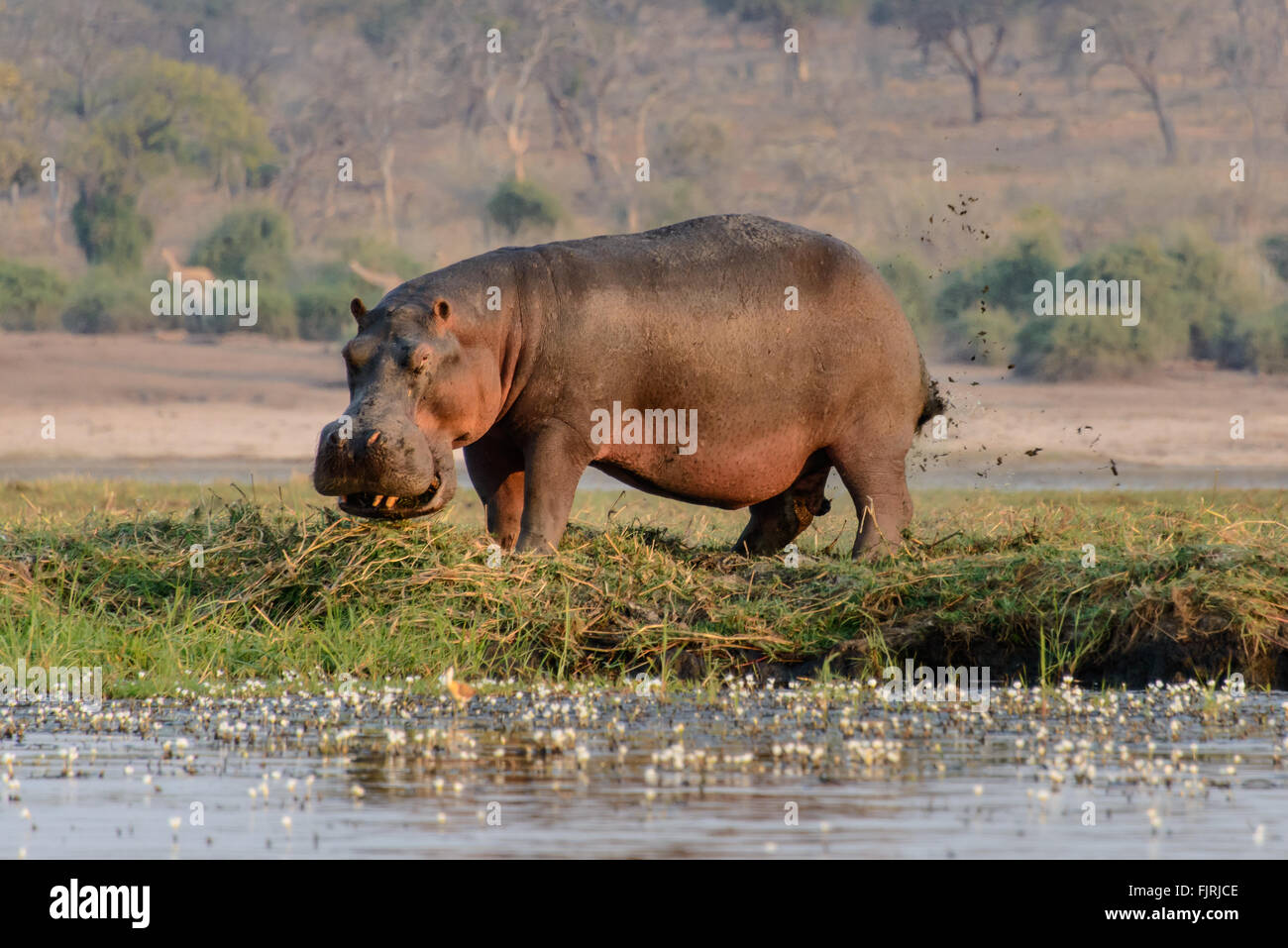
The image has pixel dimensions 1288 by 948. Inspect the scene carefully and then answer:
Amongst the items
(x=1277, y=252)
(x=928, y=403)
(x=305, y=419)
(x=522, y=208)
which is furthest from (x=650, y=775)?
(x=522, y=208)

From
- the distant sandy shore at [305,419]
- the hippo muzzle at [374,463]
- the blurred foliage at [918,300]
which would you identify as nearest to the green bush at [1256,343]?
the distant sandy shore at [305,419]

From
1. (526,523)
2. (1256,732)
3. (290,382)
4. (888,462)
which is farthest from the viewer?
(290,382)

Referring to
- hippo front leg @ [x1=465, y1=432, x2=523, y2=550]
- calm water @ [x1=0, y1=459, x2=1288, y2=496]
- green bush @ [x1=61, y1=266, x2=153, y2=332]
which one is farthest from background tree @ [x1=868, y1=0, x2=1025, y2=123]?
hippo front leg @ [x1=465, y1=432, x2=523, y2=550]

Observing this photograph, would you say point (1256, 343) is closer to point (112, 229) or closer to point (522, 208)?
point (522, 208)

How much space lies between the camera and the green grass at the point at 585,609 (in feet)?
30.3

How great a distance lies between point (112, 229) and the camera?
36.0 meters

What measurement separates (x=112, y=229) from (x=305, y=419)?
1301cm

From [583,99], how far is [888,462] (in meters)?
34.0

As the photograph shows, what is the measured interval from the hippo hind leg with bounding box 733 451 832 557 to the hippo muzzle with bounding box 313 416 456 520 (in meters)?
2.77

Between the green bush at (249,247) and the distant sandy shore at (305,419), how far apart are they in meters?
5.97
